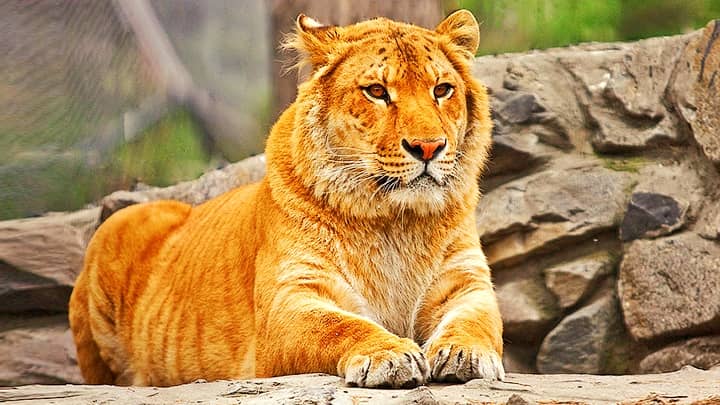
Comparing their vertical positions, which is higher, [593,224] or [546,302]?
[593,224]

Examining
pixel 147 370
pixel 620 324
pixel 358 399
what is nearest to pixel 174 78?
pixel 147 370

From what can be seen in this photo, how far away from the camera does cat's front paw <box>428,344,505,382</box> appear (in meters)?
3.03

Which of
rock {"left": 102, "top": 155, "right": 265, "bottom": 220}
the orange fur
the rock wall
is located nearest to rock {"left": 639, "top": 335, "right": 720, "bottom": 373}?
the rock wall

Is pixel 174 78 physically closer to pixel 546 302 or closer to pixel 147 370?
pixel 147 370

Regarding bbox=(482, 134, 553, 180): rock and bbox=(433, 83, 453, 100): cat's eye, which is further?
bbox=(482, 134, 553, 180): rock

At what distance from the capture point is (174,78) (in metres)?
5.18

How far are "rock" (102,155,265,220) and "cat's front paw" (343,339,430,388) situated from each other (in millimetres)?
3034

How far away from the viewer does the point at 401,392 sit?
276 centimetres

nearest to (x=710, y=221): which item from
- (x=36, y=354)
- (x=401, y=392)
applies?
(x=401, y=392)

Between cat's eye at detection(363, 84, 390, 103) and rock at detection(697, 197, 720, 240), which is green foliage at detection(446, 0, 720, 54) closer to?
rock at detection(697, 197, 720, 240)

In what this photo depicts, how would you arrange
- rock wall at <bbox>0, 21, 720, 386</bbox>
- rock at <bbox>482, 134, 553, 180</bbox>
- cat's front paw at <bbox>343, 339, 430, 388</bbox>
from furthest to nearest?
rock at <bbox>482, 134, 553, 180</bbox> → rock wall at <bbox>0, 21, 720, 386</bbox> → cat's front paw at <bbox>343, 339, 430, 388</bbox>

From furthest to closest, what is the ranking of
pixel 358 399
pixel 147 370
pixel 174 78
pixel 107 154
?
pixel 174 78, pixel 147 370, pixel 107 154, pixel 358 399

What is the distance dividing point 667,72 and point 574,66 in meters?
0.52

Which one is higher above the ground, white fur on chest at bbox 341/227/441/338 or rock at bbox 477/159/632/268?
white fur on chest at bbox 341/227/441/338
